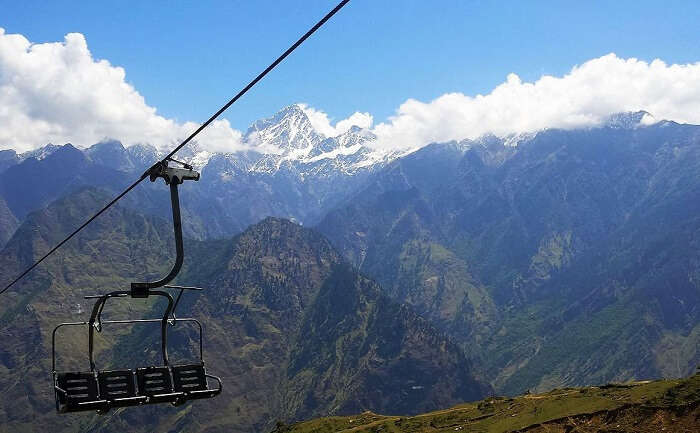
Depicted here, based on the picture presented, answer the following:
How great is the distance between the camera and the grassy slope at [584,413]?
334 ft

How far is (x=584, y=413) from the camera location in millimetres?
118125

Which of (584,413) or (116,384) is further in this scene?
(584,413)

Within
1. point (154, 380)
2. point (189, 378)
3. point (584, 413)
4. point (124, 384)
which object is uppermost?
point (124, 384)

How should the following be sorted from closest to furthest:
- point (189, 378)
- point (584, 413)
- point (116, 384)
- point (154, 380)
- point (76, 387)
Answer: point (76, 387)
point (116, 384)
point (154, 380)
point (189, 378)
point (584, 413)

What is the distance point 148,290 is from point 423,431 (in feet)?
535

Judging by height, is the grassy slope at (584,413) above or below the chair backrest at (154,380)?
below

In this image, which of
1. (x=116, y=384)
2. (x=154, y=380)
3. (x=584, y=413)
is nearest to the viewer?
(x=116, y=384)

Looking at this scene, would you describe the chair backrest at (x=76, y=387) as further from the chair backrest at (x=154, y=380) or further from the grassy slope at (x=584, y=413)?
the grassy slope at (x=584, y=413)

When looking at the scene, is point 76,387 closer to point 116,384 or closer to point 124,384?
point 116,384

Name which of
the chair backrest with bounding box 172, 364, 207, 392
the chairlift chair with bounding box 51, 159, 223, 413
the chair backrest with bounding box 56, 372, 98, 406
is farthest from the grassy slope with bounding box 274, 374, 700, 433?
the chair backrest with bounding box 56, 372, 98, 406

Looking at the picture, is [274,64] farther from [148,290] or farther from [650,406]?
[650,406]

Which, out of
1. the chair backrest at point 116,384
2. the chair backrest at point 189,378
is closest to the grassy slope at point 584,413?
the chair backrest at point 189,378

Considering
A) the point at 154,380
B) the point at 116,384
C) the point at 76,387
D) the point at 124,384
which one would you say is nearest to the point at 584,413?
the point at 154,380

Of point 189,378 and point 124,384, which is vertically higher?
point 124,384
